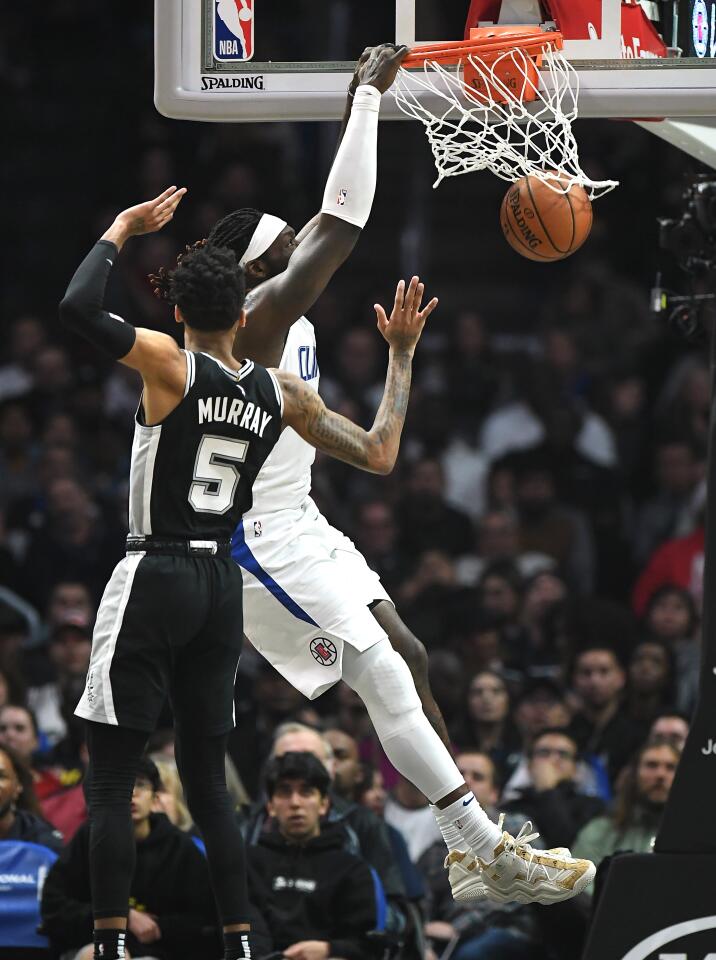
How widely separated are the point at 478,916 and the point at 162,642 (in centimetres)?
343

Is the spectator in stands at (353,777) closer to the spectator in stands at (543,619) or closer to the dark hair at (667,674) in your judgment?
the dark hair at (667,674)

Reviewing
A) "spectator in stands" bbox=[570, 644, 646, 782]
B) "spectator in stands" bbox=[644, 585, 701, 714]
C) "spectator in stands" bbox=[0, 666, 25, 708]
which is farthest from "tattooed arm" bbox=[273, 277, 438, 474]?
"spectator in stands" bbox=[644, 585, 701, 714]

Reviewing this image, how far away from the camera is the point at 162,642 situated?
6.03m

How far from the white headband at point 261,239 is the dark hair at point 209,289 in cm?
63

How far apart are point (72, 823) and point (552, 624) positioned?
4.09 meters

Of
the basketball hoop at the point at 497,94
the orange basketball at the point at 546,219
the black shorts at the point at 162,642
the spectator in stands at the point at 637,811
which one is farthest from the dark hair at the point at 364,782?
the basketball hoop at the point at 497,94

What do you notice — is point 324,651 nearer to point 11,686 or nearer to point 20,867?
point 20,867

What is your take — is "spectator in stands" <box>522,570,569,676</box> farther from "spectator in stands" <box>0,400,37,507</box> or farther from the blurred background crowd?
"spectator in stands" <box>0,400,37,507</box>

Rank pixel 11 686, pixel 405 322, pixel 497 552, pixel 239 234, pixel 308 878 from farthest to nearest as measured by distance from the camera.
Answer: pixel 497 552 → pixel 11 686 → pixel 308 878 → pixel 239 234 → pixel 405 322

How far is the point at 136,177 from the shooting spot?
16172 mm

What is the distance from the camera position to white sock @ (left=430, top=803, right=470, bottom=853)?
261 inches

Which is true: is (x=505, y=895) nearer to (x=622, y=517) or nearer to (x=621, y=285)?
(x=622, y=517)

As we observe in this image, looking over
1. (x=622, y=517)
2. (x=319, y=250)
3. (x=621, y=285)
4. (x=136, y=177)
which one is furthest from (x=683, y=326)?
(x=136, y=177)

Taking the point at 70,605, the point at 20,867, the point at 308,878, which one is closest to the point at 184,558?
the point at 308,878
